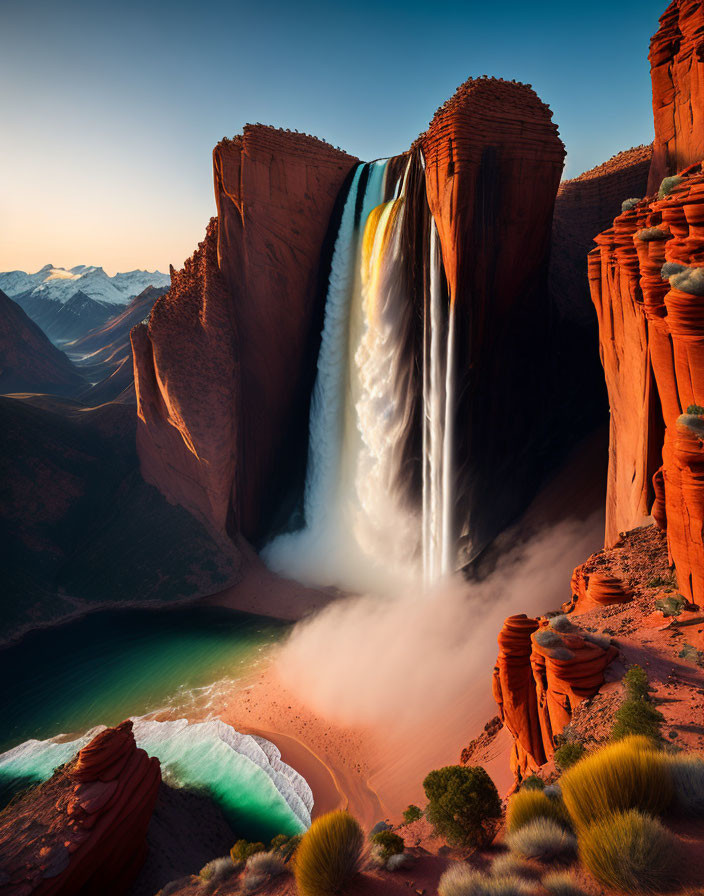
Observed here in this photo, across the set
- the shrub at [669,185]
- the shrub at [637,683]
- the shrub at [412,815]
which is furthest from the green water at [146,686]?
the shrub at [669,185]

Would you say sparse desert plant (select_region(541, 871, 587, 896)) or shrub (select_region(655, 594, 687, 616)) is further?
shrub (select_region(655, 594, 687, 616))

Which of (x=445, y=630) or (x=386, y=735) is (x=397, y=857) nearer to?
(x=386, y=735)

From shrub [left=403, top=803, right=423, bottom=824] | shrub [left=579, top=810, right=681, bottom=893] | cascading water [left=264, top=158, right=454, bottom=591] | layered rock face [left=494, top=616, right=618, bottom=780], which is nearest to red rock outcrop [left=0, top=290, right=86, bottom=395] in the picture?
cascading water [left=264, top=158, right=454, bottom=591]

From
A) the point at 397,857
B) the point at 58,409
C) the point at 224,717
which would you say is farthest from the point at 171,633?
the point at 58,409

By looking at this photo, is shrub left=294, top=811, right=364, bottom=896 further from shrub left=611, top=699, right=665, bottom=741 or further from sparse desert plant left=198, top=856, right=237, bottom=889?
shrub left=611, top=699, right=665, bottom=741

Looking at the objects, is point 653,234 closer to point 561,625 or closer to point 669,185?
point 669,185

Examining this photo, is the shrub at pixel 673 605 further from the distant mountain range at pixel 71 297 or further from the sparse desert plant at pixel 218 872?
the distant mountain range at pixel 71 297
